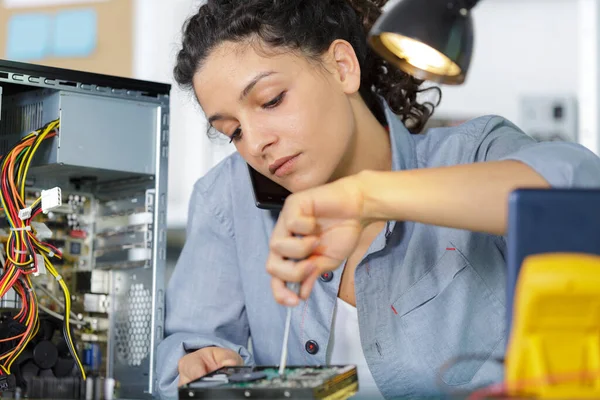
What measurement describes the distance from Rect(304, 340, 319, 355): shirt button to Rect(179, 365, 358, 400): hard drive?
0.43 m

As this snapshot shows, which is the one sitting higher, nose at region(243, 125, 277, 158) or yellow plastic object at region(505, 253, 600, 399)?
nose at region(243, 125, 277, 158)

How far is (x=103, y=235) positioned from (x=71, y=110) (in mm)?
Answer: 270

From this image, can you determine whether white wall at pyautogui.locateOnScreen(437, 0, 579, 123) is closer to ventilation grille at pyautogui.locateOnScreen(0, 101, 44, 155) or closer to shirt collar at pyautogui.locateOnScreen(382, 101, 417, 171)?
shirt collar at pyautogui.locateOnScreen(382, 101, 417, 171)

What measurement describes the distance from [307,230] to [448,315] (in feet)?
1.71

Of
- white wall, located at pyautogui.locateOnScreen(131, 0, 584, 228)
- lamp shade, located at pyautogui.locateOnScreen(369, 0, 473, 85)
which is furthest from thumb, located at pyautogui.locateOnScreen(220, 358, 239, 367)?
white wall, located at pyautogui.locateOnScreen(131, 0, 584, 228)

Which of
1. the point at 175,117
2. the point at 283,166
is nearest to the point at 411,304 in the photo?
the point at 283,166

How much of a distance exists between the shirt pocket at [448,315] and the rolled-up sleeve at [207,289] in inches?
12.5

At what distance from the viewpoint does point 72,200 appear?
1.44m

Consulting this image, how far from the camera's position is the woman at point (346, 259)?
4.28 feet

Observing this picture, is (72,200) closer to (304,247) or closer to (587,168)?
(304,247)

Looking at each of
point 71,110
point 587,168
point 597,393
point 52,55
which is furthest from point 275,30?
point 52,55

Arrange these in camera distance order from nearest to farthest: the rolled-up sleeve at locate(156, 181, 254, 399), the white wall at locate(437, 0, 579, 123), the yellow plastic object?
1. the yellow plastic object
2. the rolled-up sleeve at locate(156, 181, 254, 399)
3. the white wall at locate(437, 0, 579, 123)

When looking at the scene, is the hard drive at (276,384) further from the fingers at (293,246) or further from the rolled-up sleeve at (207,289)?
the rolled-up sleeve at (207,289)

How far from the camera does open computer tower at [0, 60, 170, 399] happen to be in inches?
51.2
